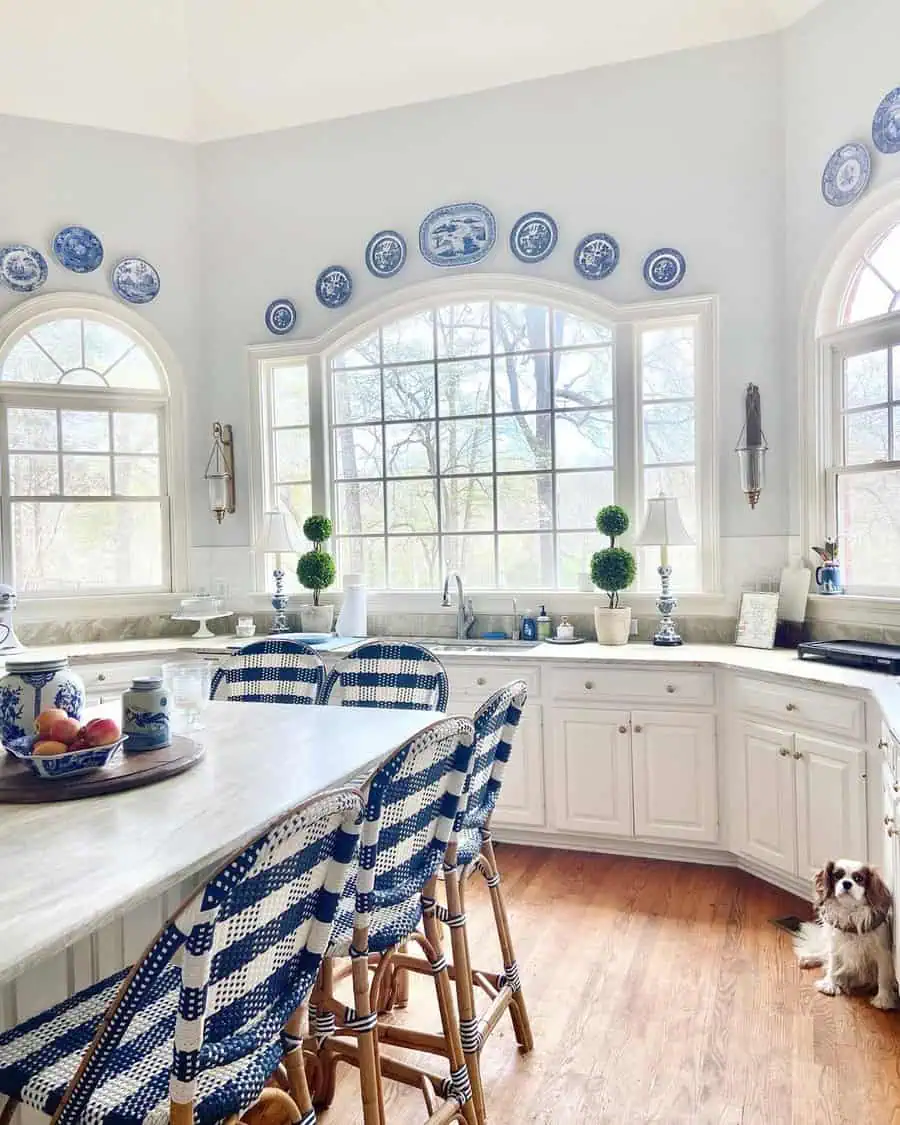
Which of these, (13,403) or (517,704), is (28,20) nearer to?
(13,403)

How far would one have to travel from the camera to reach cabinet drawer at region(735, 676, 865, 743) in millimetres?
2963

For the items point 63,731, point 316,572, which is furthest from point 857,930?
point 316,572

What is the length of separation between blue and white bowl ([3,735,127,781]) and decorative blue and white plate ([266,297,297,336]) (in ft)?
11.1

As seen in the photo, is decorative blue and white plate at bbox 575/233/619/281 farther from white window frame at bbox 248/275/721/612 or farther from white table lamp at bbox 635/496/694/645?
white table lamp at bbox 635/496/694/645

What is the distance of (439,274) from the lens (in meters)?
4.53

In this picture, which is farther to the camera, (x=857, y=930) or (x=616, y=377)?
(x=616, y=377)

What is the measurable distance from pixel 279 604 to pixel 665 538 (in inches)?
83.2

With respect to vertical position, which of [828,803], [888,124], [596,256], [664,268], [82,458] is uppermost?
[888,124]

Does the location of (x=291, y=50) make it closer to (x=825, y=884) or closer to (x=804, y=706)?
(x=804, y=706)

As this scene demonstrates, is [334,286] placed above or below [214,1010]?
above

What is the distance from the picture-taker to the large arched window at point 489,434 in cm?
424

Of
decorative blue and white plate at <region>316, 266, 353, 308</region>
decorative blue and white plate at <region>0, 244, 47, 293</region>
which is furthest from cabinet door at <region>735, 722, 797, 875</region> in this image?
decorative blue and white plate at <region>0, 244, 47, 293</region>

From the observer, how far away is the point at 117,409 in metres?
4.85

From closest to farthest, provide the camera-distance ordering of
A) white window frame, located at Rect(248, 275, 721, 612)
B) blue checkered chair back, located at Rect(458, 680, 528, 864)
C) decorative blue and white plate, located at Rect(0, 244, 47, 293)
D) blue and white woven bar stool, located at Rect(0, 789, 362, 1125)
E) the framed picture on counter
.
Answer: blue and white woven bar stool, located at Rect(0, 789, 362, 1125) → blue checkered chair back, located at Rect(458, 680, 528, 864) → the framed picture on counter → white window frame, located at Rect(248, 275, 721, 612) → decorative blue and white plate, located at Rect(0, 244, 47, 293)
